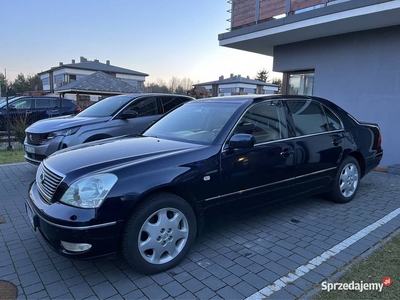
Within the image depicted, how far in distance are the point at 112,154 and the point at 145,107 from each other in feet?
12.3

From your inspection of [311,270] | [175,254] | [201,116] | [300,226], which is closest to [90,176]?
[175,254]

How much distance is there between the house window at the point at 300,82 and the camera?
8875 mm

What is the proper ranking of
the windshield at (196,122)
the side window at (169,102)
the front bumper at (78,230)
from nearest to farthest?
1. the front bumper at (78,230)
2. the windshield at (196,122)
3. the side window at (169,102)

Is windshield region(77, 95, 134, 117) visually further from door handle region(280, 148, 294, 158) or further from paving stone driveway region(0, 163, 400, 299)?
door handle region(280, 148, 294, 158)

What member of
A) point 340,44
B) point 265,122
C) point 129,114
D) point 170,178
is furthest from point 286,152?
point 340,44

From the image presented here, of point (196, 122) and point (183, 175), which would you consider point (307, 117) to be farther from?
point (183, 175)

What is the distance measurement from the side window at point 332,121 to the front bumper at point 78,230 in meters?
3.47

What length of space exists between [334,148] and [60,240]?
374 centimetres

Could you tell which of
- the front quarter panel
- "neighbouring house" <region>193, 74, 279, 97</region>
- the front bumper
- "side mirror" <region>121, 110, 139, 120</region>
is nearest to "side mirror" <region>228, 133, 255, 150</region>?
the front quarter panel

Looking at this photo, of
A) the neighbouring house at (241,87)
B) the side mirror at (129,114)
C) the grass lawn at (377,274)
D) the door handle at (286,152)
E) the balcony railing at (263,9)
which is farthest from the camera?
the neighbouring house at (241,87)

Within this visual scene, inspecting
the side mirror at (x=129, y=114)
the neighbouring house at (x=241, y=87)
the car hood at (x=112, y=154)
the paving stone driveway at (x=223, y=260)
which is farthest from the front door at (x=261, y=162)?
the neighbouring house at (x=241, y=87)

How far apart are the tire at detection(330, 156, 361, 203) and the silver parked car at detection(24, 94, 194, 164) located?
12.8 feet

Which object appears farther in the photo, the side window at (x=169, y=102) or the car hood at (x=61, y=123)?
the side window at (x=169, y=102)

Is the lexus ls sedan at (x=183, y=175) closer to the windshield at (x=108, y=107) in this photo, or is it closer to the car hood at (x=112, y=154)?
the car hood at (x=112, y=154)
